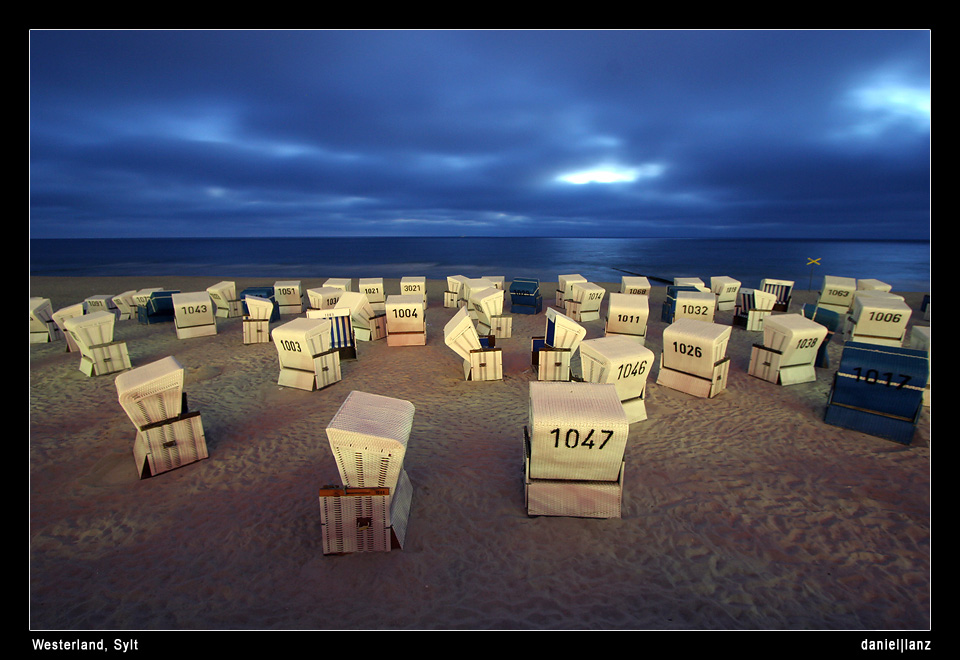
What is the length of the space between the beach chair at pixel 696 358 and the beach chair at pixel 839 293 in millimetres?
13624

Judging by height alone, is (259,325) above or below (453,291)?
below

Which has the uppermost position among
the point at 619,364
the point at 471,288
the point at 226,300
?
the point at 471,288

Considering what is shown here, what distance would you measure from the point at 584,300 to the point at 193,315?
60.6ft

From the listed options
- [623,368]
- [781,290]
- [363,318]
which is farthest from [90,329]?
[781,290]

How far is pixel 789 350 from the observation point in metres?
12.2

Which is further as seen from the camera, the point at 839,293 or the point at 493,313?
the point at 839,293

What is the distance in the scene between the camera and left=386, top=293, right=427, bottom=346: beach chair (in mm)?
16528

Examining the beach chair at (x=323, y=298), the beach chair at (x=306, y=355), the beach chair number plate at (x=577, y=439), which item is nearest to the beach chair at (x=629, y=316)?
the beach chair number plate at (x=577, y=439)

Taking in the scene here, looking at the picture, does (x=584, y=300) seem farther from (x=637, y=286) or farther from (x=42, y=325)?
(x=42, y=325)

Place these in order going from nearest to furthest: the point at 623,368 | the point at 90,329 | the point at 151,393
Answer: the point at 151,393 < the point at 623,368 < the point at 90,329

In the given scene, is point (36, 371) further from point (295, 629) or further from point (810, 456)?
point (810, 456)

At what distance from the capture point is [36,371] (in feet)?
45.3

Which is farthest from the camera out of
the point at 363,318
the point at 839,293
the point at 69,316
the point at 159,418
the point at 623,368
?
the point at 839,293
